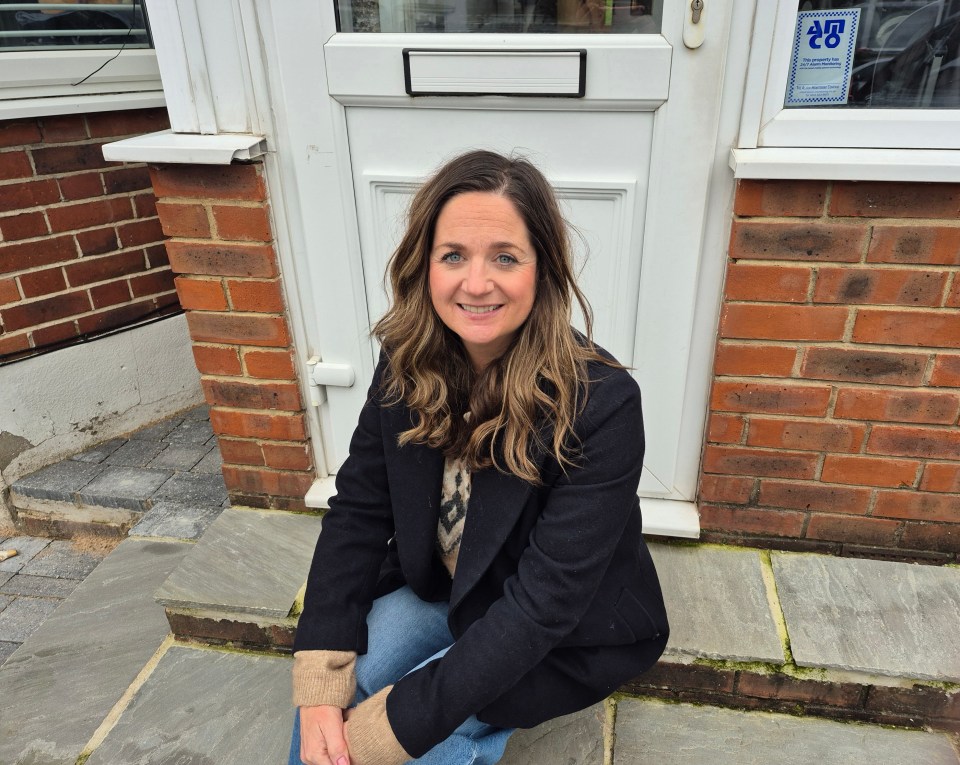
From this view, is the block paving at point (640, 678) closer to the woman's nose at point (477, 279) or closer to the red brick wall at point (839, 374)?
the red brick wall at point (839, 374)

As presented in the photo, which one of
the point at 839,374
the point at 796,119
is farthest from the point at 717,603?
the point at 796,119

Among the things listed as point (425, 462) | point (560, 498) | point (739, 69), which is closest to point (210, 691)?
point (425, 462)

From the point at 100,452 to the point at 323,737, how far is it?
1.98 metres

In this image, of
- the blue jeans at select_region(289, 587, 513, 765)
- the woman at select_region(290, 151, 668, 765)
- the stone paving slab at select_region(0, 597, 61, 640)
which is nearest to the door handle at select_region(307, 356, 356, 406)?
the woman at select_region(290, 151, 668, 765)

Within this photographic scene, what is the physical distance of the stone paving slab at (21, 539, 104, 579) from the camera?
8.75ft

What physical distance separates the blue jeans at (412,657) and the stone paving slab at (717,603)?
0.58m

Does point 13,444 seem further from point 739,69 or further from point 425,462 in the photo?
point 739,69

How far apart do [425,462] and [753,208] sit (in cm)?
97

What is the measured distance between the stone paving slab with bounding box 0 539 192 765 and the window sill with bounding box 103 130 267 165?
1.21 meters

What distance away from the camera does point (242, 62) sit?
6.21 ft

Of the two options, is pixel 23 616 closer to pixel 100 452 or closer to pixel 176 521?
pixel 176 521

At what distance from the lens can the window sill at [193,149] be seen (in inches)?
74.6

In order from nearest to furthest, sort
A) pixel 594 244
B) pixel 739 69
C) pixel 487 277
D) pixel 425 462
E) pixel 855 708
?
pixel 487 277 → pixel 425 462 → pixel 739 69 → pixel 855 708 → pixel 594 244

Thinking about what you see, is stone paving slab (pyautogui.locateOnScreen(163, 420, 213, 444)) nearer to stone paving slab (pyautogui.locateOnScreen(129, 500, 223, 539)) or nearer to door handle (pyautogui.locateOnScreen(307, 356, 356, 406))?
stone paving slab (pyautogui.locateOnScreen(129, 500, 223, 539))
